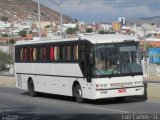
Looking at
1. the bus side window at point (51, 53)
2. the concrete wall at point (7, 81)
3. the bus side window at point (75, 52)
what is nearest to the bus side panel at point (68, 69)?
the bus side window at point (75, 52)

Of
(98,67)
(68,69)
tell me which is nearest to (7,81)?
(68,69)

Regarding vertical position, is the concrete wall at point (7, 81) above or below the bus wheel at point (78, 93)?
below

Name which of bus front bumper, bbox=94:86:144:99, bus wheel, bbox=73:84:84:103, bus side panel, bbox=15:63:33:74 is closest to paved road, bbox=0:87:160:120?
bus wheel, bbox=73:84:84:103

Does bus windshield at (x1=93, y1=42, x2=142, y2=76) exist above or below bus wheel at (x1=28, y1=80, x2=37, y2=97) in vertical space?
above

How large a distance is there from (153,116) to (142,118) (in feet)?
2.59

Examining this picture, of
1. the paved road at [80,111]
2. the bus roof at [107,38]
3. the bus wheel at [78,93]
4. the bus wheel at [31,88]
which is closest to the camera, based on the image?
the paved road at [80,111]

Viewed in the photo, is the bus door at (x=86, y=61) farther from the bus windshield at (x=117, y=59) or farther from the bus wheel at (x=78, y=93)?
the bus wheel at (x=78, y=93)

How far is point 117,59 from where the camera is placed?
75.7 feet

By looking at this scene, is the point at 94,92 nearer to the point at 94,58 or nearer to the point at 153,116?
the point at 94,58

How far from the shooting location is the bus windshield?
22.9 meters

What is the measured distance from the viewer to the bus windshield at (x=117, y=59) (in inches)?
902

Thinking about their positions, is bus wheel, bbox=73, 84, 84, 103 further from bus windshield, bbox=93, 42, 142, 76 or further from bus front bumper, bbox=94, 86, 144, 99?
bus windshield, bbox=93, 42, 142, 76

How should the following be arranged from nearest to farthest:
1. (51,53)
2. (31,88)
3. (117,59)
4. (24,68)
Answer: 1. (117,59)
2. (51,53)
3. (31,88)
4. (24,68)

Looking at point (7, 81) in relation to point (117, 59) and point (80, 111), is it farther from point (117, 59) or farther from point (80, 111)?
point (80, 111)
